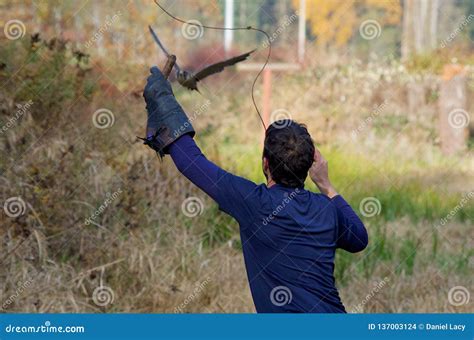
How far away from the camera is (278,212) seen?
10.9ft

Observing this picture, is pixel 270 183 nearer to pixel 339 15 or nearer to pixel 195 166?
pixel 195 166

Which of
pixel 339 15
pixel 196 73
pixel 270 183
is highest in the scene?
pixel 339 15

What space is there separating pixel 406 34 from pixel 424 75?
8436 mm

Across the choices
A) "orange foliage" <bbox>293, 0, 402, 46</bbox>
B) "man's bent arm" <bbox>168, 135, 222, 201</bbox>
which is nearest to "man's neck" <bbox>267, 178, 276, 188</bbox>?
"man's bent arm" <bbox>168, 135, 222, 201</bbox>

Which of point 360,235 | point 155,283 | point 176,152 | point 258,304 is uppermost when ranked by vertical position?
point 176,152

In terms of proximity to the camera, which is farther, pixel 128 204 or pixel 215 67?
pixel 128 204

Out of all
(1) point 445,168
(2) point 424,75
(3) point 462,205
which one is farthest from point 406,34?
(3) point 462,205

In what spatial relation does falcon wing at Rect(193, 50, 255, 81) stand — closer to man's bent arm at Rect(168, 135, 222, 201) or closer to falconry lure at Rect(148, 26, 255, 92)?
falconry lure at Rect(148, 26, 255, 92)

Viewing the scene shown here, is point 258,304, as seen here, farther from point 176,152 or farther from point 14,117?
point 14,117

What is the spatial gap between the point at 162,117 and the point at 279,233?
55 centimetres

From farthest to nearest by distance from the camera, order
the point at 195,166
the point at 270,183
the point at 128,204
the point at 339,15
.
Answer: the point at 339,15
the point at 128,204
the point at 270,183
the point at 195,166

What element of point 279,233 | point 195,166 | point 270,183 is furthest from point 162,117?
point 279,233

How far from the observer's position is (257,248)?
3361mm

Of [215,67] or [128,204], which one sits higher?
[215,67]
